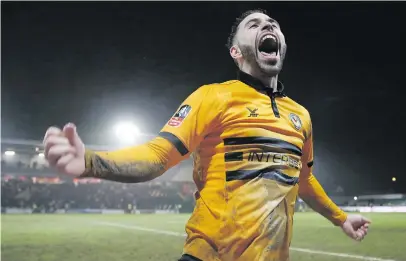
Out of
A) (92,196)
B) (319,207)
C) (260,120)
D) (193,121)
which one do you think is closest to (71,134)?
(193,121)

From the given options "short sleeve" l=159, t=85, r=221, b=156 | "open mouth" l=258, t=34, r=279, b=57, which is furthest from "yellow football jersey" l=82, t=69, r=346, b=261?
"open mouth" l=258, t=34, r=279, b=57

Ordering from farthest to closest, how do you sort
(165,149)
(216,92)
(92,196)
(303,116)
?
(92,196), (303,116), (216,92), (165,149)

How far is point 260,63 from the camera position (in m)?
2.79

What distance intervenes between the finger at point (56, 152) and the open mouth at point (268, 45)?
1.39 meters

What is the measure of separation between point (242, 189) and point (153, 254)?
24.7 feet

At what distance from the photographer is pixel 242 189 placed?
8.20ft

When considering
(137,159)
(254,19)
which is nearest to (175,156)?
(137,159)

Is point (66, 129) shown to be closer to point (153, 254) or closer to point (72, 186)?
point (153, 254)

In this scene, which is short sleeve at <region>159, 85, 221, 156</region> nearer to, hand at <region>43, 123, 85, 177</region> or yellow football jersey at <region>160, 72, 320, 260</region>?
yellow football jersey at <region>160, 72, 320, 260</region>

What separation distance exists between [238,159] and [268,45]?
2.51 ft

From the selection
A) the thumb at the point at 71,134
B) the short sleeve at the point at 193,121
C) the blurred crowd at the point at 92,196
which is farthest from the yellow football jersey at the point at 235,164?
the blurred crowd at the point at 92,196

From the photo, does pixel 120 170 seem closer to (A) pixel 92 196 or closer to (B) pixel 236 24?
(B) pixel 236 24

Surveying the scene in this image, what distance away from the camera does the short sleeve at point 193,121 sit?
7.99ft

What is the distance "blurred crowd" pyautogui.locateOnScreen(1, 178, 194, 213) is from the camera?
1455 inches
